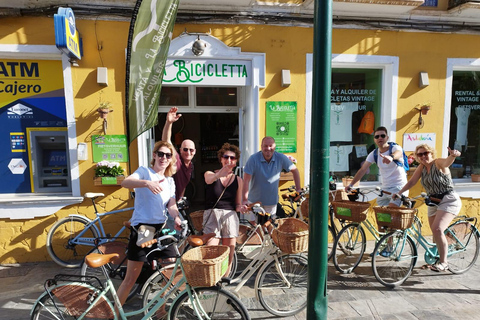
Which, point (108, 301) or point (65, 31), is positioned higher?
point (65, 31)

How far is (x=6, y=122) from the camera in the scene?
473 centimetres

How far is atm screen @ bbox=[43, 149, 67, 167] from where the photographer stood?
4918mm

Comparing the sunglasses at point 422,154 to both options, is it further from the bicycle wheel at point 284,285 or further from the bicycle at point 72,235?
the bicycle at point 72,235

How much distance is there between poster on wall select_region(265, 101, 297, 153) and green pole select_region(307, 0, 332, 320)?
2.59m

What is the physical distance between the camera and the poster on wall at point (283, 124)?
509 cm

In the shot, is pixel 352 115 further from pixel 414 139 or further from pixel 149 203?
pixel 149 203

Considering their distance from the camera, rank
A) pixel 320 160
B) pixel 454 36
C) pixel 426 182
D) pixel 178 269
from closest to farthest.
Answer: pixel 320 160 → pixel 178 269 → pixel 426 182 → pixel 454 36

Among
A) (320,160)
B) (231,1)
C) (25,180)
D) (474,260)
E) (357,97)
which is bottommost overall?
(474,260)

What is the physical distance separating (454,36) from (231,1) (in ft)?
13.4

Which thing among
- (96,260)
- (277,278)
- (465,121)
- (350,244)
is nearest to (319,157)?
(277,278)

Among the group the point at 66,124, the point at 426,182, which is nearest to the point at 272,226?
the point at 426,182

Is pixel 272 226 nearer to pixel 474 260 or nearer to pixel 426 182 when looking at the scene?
pixel 426 182

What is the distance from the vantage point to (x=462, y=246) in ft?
13.9

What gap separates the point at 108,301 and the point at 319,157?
2195 millimetres
